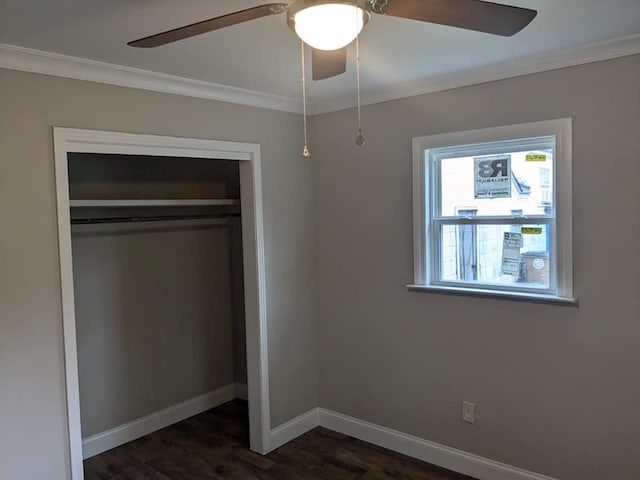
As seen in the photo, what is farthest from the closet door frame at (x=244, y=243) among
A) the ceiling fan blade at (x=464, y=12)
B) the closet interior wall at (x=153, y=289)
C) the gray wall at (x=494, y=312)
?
the ceiling fan blade at (x=464, y=12)

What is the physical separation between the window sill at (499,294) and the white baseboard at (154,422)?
6.96 feet

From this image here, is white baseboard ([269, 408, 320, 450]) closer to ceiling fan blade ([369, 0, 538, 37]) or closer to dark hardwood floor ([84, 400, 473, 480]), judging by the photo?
dark hardwood floor ([84, 400, 473, 480])

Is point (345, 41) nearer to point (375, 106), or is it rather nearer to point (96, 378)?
point (375, 106)

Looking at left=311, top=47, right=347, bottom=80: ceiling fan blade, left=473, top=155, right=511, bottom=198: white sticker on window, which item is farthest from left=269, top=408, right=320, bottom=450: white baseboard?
left=311, top=47, right=347, bottom=80: ceiling fan blade

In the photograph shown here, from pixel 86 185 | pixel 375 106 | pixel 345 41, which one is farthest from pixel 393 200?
pixel 86 185

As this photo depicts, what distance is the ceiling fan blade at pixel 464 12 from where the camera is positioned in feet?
4.62

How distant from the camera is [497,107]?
2.89 meters

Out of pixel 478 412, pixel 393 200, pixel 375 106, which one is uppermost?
pixel 375 106

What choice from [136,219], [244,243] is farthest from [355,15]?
[136,219]

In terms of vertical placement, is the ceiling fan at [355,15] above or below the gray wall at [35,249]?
above

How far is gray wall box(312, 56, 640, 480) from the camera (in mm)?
2545

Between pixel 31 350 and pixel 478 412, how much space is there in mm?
2546

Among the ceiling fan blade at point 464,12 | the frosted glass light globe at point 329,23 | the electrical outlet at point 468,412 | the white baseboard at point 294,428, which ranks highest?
the ceiling fan blade at point 464,12

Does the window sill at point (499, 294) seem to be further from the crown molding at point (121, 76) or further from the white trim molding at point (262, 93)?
the crown molding at point (121, 76)
